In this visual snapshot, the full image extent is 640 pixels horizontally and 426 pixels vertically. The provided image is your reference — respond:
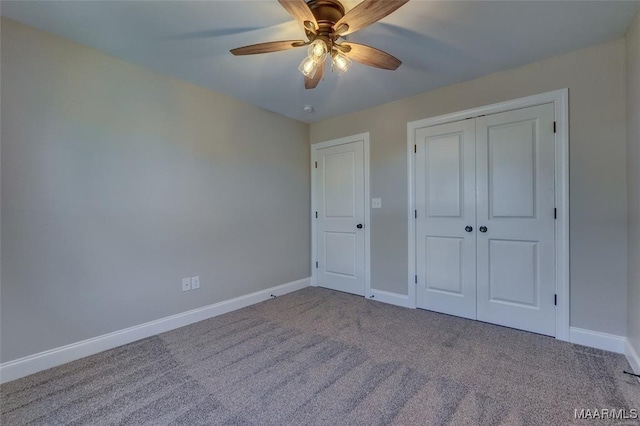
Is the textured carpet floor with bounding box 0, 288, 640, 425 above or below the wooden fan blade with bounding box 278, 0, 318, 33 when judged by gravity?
below

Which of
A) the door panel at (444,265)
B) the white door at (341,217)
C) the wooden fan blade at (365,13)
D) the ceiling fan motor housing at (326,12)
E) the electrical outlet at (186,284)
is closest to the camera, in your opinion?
the wooden fan blade at (365,13)

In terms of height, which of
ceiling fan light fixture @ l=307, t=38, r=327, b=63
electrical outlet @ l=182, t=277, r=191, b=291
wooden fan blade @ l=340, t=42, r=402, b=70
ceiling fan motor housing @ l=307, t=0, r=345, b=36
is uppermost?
ceiling fan motor housing @ l=307, t=0, r=345, b=36

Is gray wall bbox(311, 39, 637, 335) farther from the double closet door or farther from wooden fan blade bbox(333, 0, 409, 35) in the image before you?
wooden fan blade bbox(333, 0, 409, 35)

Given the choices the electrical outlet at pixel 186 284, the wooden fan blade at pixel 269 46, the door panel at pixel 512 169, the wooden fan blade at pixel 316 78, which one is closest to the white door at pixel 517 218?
the door panel at pixel 512 169

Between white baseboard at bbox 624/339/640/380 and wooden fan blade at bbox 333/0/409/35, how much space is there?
8.41ft

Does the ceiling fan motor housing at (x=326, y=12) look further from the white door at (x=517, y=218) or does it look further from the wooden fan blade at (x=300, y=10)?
the white door at (x=517, y=218)

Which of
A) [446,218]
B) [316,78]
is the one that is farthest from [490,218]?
[316,78]

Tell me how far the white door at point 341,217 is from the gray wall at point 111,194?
2.97 ft

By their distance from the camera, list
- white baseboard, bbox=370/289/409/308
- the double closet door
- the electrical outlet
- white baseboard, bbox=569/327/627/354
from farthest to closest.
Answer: white baseboard, bbox=370/289/409/308 < the electrical outlet < the double closet door < white baseboard, bbox=569/327/627/354

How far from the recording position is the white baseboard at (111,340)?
6.01 feet

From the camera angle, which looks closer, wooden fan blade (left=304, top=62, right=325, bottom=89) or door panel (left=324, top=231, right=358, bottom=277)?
wooden fan blade (left=304, top=62, right=325, bottom=89)

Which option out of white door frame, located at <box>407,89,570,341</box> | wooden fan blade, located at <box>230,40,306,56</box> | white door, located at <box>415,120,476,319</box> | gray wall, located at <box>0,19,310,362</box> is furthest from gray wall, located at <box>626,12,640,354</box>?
gray wall, located at <box>0,19,310,362</box>

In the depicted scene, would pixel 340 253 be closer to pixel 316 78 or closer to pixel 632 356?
pixel 316 78

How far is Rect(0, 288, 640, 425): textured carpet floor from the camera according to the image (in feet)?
4.85
